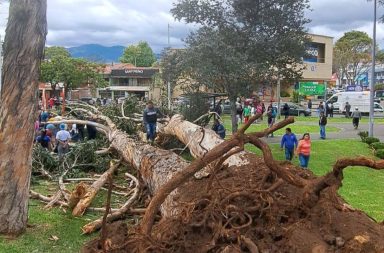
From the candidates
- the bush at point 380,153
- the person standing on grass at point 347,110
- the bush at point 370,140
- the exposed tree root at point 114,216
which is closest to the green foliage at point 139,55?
the person standing on grass at point 347,110

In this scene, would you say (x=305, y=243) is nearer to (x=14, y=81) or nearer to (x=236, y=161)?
(x=236, y=161)

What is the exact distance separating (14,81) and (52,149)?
8.09 meters

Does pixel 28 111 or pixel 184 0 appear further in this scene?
pixel 184 0

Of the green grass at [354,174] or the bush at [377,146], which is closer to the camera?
the green grass at [354,174]

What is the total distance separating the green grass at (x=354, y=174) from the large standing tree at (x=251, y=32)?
3.10 metres

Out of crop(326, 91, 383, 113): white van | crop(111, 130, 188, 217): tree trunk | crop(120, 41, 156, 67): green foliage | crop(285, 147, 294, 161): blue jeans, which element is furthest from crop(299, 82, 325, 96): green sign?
crop(120, 41, 156, 67): green foliage

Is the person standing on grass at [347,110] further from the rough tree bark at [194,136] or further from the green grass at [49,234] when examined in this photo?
the green grass at [49,234]

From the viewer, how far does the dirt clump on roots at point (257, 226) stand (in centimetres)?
354

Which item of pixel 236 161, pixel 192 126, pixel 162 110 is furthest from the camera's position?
pixel 162 110

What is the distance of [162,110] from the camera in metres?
19.4

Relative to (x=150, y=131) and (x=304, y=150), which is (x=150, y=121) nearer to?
(x=150, y=131)

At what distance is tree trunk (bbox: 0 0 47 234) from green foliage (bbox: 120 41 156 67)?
90142 mm

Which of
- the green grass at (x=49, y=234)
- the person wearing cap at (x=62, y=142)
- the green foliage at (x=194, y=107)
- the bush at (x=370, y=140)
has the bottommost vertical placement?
the green grass at (x=49, y=234)

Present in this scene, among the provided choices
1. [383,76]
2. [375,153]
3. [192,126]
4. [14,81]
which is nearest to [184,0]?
[192,126]
